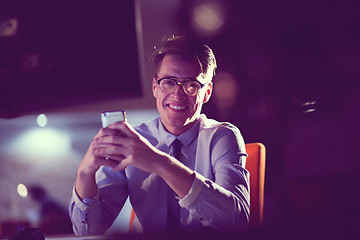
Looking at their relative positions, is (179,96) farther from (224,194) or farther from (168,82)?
(224,194)

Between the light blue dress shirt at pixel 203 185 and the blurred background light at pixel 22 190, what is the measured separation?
7.18 ft

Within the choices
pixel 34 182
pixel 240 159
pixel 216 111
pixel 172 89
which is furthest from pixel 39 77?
pixel 34 182

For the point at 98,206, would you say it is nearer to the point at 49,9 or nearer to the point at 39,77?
the point at 39,77

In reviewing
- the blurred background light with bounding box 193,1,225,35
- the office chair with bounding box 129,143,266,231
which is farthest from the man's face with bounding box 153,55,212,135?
the blurred background light with bounding box 193,1,225,35

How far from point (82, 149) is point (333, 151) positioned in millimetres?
2706

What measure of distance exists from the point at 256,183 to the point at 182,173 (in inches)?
20.0

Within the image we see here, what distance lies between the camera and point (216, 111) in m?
2.12

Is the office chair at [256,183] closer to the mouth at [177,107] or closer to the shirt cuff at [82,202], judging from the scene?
the mouth at [177,107]

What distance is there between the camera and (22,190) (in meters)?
3.17

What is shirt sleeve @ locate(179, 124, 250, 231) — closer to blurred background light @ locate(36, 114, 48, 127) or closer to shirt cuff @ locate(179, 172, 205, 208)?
shirt cuff @ locate(179, 172, 205, 208)

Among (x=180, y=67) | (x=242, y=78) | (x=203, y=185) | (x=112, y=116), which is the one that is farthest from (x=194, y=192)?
(x=242, y=78)

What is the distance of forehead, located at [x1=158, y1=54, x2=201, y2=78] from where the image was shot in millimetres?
1339

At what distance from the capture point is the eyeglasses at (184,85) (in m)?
1.32

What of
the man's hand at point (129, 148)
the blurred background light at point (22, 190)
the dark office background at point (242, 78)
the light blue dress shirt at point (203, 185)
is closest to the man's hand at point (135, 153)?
the man's hand at point (129, 148)
